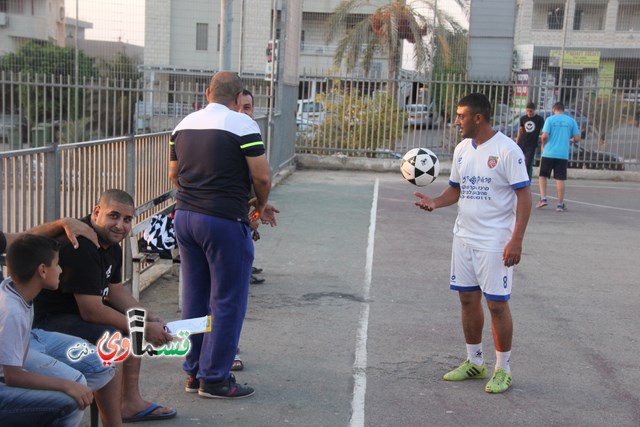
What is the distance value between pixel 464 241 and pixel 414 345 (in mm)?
1234

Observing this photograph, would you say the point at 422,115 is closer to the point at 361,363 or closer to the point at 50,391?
the point at 361,363

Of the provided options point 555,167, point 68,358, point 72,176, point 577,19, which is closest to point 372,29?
point 555,167

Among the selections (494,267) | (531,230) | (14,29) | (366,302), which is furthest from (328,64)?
(494,267)

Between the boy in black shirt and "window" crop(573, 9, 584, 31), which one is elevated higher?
"window" crop(573, 9, 584, 31)

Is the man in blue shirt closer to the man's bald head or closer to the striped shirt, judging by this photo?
the man's bald head

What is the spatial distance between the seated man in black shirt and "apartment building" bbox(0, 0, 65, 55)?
90.8ft

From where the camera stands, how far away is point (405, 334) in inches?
254

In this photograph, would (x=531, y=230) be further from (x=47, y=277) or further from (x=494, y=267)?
(x=47, y=277)

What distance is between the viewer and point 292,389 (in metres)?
5.16

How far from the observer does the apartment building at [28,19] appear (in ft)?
99.7

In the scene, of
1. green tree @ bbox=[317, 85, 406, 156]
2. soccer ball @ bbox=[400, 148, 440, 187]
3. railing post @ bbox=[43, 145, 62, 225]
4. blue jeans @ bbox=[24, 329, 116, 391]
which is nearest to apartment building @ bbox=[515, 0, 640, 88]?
green tree @ bbox=[317, 85, 406, 156]

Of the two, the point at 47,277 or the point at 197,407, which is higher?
the point at 47,277

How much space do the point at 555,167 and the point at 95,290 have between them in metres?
11.3

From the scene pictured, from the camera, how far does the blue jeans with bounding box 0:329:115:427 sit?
3.39 m
